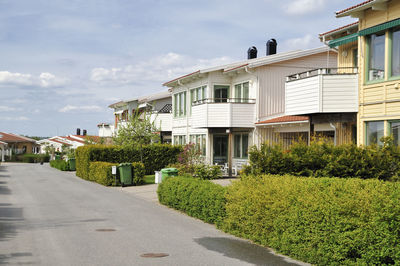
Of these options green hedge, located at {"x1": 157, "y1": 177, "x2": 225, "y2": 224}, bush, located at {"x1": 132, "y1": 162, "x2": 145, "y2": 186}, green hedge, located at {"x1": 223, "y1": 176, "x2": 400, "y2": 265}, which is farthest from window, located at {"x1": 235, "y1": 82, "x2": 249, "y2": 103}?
green hedge, located at {"x1": 223, "y1": 176, "x2": 400, "y2": 265}

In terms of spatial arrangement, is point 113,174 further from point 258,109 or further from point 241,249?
point 241,249

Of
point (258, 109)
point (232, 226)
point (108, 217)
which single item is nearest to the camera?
point (232, 226)

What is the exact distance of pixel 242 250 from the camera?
975cm

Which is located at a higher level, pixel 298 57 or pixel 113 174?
pixel 298 57

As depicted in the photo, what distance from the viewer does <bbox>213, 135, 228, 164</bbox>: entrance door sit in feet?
107

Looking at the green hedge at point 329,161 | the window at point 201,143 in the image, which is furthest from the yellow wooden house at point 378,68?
the window at point 201,143

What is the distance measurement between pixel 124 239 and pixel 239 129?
1982cm

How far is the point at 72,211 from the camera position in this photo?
51.9ft

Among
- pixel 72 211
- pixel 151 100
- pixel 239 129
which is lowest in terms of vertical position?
pixel 72 211

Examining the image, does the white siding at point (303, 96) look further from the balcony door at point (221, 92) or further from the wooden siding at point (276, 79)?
the balcony door at point (221, 92)

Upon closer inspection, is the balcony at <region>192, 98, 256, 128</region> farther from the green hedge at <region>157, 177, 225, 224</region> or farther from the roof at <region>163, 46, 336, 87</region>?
the green hedge at <region>157, 177, 225, 224</region>

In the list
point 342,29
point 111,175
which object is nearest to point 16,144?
point 111,175

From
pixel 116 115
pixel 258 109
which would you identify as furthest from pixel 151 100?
pixel 258 109

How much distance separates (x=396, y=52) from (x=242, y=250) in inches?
331
